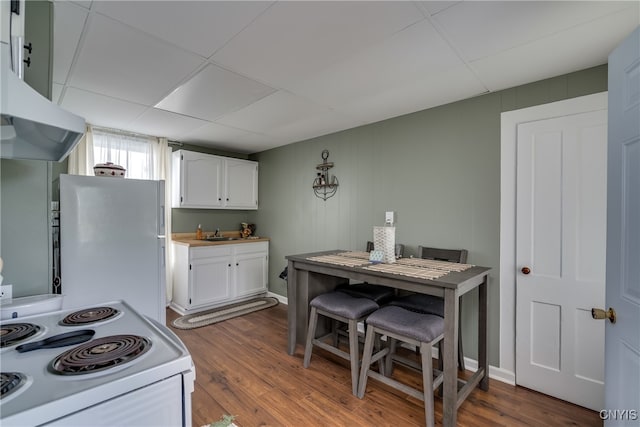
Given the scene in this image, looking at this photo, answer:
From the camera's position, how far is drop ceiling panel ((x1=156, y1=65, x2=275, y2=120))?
2.11 meters

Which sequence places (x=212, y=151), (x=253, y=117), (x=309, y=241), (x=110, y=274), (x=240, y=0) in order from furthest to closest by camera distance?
(x=212, y=151)
(x=309, y=241)
(x=253, y=117)
(x=110, y=274)
(x=240, y=0)

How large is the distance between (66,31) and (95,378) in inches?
72.0

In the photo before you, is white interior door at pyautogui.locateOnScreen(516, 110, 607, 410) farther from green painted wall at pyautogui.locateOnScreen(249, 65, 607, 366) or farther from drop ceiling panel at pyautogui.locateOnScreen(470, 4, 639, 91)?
drop ceiling panel at pyautogui.locateOnScreen(470, 4, 639, 91)

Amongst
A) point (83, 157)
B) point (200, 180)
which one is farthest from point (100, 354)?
point (200, 180)

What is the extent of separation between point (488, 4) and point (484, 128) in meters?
1.16

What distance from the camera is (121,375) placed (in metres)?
0.75

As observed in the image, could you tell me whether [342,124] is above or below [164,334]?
above

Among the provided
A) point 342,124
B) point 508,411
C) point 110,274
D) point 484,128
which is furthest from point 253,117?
point 508,411

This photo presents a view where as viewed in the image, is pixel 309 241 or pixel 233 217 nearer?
pixel 309 241

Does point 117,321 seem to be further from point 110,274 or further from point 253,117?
point 253,117

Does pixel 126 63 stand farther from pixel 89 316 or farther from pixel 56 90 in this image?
pixel 89 316

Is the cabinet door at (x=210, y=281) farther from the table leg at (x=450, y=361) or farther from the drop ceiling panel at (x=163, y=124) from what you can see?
the table leg at (x=450, y=361)

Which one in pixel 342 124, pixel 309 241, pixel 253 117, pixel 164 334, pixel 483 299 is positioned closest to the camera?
pixel 164 334

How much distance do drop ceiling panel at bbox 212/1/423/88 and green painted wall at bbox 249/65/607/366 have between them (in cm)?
124
